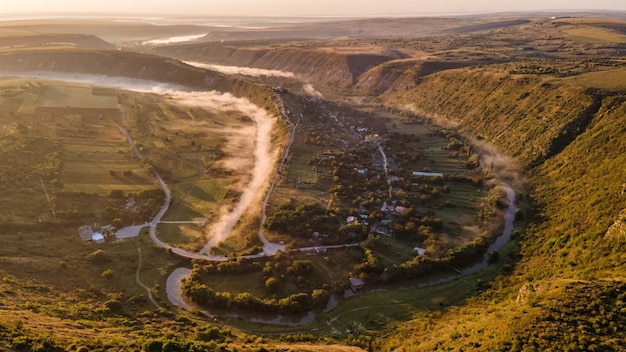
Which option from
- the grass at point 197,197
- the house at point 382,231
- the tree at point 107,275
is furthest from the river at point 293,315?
the grass at point 197,197

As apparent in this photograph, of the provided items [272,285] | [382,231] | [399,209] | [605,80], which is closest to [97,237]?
[272,285]

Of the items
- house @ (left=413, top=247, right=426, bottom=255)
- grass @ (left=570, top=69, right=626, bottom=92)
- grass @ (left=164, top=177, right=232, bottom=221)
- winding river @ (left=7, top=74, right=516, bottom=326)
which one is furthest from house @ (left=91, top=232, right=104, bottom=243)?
grass @ (left=570, top=69, right=626, bottom=92)

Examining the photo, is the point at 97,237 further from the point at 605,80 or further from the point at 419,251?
the point at 605,80

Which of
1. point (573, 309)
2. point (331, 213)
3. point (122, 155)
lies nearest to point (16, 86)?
point (122, 155)

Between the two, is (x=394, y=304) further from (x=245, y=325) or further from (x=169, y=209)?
(x=169, y=209)

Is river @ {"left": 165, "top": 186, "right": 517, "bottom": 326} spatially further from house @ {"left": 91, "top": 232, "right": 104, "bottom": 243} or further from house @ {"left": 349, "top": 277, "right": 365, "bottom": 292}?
house @ {"left": 91, "top": 232, "right": 104, "bottom": 243}

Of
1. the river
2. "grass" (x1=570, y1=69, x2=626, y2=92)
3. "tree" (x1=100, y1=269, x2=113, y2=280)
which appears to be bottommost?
the river
